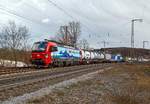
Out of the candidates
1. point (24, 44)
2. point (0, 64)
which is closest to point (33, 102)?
point (0, 64)

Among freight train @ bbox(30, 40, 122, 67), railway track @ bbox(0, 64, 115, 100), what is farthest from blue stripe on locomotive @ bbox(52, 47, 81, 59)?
railway track @ bbox(0, 64, 115, 100)

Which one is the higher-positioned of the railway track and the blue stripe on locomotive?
the blue stripe on locomotive

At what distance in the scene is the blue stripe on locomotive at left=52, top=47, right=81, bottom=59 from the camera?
930 inches

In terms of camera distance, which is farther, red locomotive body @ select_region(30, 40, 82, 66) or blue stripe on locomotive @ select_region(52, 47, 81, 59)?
blue stripe on locomotive @ select_region(52, 47, 81, 59)

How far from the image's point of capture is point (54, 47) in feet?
73.7

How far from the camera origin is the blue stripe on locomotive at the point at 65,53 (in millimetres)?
23609

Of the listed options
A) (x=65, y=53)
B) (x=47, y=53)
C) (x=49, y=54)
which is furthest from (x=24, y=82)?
(x=65, y=53)

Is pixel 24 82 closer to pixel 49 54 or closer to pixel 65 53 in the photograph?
pixel 49 54

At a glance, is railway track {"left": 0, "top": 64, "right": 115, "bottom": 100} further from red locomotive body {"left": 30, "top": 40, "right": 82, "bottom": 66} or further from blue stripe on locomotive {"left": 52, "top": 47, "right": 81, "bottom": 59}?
blue stripe on locomotive {"left": 52, "top": 47, "right": 81, "bottom": 59}

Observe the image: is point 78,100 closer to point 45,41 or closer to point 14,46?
point 45,41

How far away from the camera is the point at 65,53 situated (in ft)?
88.0

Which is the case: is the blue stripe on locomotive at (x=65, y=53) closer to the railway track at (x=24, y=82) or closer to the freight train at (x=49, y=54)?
the freight train at (x=49, y=54)

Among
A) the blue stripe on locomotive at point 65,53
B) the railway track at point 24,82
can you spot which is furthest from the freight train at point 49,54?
the railway track at point 24,82

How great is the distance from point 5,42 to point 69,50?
9952 millimetres
